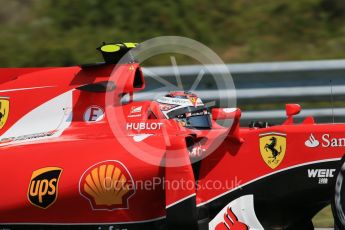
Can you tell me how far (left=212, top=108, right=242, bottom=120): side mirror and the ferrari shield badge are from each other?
11.8 inches

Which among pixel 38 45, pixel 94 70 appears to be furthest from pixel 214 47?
pixel 94 70

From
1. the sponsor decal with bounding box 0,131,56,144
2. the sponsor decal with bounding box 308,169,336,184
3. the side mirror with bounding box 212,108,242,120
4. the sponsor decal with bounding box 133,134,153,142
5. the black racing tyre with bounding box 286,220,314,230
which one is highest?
the side mirror with bounding box 212,108,242,120

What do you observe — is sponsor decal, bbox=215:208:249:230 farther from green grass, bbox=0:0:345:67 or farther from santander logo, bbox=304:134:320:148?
green grass, bbox=0:0:345:67

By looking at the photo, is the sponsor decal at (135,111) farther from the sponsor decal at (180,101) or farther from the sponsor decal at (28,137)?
the sponsor decal at (28,137)

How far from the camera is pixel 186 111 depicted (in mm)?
6816

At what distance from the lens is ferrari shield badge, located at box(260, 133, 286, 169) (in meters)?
6.07

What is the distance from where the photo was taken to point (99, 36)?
13.9m

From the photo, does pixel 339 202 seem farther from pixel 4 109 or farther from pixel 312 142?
pixel 4 109

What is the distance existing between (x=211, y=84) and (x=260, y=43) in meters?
4.04

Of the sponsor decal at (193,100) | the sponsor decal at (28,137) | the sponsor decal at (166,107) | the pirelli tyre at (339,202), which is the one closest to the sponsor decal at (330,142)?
the pirelli tyre at (339,202)

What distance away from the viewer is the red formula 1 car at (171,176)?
594cm

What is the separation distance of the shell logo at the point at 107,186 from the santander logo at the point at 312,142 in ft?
4.84

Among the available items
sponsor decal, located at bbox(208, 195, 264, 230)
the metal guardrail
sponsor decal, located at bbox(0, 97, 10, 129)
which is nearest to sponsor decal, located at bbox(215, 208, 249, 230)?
sponsor decal, located at bbox(208, 195, 264, 230)

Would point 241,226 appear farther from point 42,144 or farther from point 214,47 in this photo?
point 214,47
